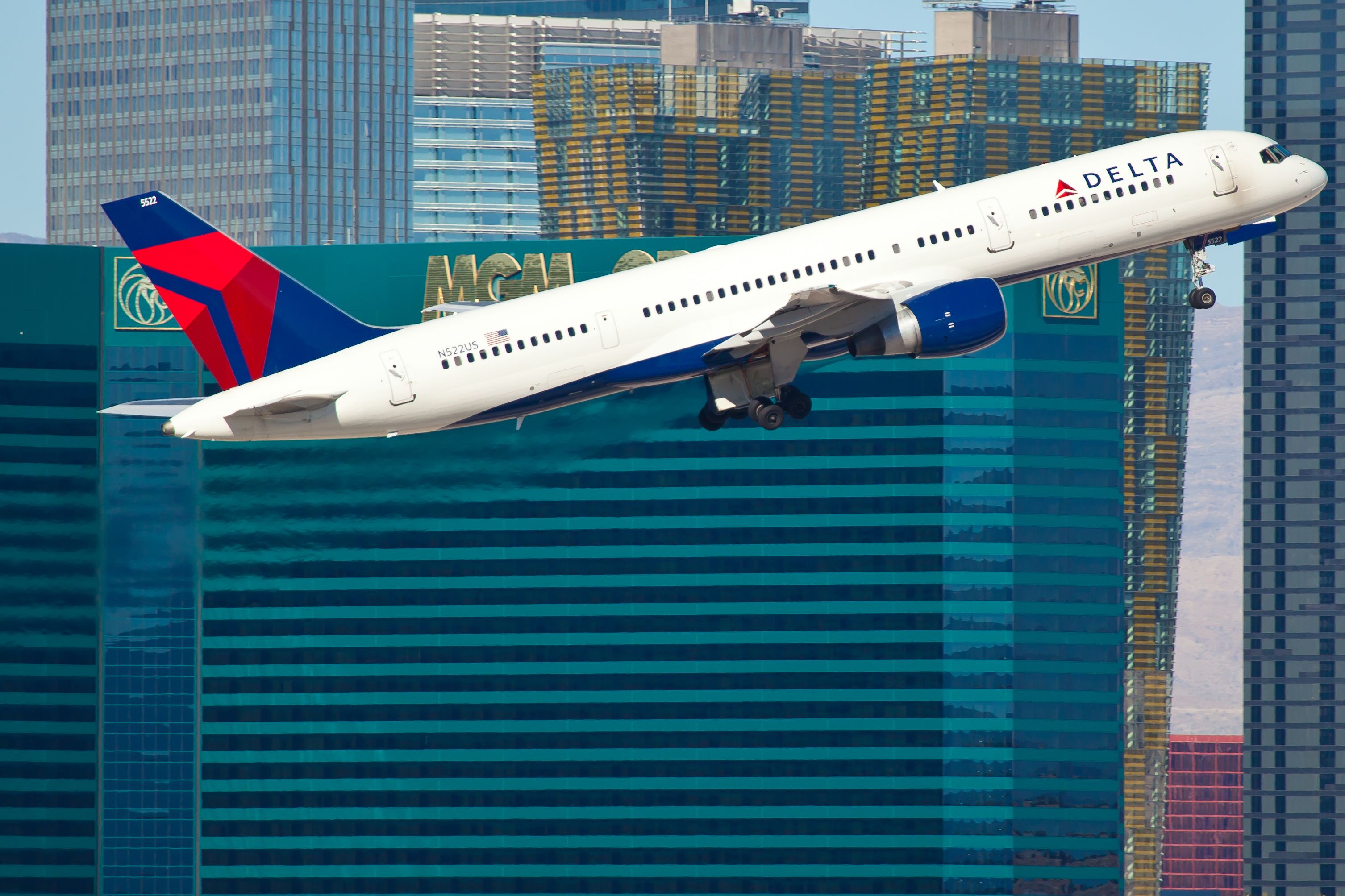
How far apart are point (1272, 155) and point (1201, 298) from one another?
6.44 meters

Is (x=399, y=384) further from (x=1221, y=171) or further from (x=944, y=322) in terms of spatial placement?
(x=1221, y=171)

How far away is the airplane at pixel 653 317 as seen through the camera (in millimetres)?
80875

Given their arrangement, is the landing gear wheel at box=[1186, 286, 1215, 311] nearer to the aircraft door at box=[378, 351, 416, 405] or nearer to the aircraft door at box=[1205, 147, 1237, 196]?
the aircraft door at box=[1205, 147, 1237, 196]

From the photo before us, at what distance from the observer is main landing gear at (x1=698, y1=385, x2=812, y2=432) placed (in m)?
84.7

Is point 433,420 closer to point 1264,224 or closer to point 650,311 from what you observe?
point 650,311

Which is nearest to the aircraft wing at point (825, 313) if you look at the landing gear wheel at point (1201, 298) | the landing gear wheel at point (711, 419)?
the landing gear wheel at point (711, 419)

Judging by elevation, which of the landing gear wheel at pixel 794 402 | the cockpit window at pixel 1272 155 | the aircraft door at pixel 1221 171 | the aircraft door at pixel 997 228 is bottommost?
the landing gear wheel at pixel 794 402

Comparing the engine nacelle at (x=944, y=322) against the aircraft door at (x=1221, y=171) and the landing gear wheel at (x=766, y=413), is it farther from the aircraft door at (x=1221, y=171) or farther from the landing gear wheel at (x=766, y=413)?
the aircraft door at (x=1221, y=171)

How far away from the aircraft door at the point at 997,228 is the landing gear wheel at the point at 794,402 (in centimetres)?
927

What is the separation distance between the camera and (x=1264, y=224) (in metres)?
90.1

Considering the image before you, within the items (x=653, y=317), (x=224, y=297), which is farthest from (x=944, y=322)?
(x=224, y=297)

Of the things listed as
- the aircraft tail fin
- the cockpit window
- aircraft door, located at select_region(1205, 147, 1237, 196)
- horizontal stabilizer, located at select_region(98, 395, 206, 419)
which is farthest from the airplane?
the cockpit window

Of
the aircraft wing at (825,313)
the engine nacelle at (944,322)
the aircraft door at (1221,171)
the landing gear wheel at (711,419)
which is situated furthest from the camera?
the aircraft door at (1221,171)

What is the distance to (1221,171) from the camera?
86.8m
